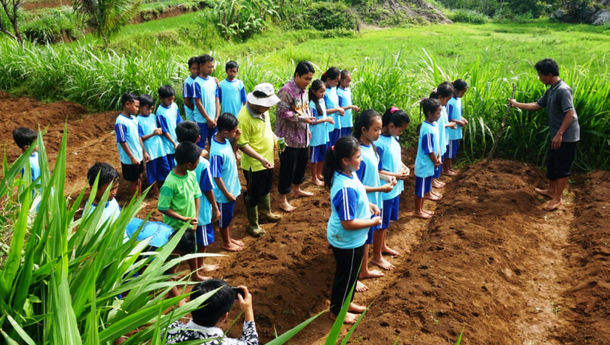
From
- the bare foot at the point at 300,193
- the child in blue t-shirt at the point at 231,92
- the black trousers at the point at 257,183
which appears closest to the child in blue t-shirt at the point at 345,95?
the bare foot at the point at 300,193

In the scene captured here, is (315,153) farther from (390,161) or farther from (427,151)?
(390,161)

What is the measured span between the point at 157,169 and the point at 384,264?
10.2 feet

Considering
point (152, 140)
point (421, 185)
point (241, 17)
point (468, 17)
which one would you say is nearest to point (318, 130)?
point (421, 185)

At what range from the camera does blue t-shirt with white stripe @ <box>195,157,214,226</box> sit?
14.5 feet

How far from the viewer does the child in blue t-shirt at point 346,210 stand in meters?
3.51

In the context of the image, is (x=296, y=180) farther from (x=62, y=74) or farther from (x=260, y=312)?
(x=62, y=74)

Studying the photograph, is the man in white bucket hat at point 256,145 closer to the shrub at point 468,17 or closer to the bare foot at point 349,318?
the bare foot at point 349,318

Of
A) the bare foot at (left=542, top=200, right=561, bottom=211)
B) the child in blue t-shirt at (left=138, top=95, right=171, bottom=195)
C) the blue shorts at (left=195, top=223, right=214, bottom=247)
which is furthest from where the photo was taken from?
the bare foot at (left=542, top=200, right=561, bottom=211)

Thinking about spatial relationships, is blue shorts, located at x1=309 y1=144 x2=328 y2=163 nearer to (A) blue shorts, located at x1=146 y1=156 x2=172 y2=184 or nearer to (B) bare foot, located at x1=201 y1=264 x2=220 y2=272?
(A) blue shorts, located at x1=146 y1=156 x2=172 y2=184

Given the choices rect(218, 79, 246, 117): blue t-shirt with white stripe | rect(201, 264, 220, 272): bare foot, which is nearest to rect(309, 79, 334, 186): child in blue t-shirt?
rect(218, 79, 246, 117): blue t-shirt with white stripe

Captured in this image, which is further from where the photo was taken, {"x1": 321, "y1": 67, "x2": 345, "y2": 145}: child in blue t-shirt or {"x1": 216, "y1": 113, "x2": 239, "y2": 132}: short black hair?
{"x1": 321, "y1": 67, "x2": 345, "y2": 145}: child in blue t-shirt

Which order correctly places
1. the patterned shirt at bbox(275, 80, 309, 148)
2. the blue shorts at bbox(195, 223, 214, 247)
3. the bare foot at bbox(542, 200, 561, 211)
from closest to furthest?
the blue shorts at bbox(195, 223, 214, 247) → the patterned shirt at bbox(275, 80, 309, 148) → the bare foot at bbox(542, 200, 561, 211)

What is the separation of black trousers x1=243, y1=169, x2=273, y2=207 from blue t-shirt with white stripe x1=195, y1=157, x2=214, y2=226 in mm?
852

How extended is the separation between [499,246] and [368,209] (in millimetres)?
1941
